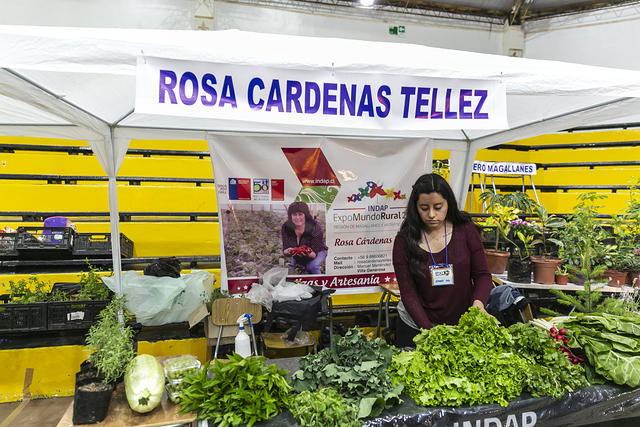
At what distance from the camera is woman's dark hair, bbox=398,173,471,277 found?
2.12m

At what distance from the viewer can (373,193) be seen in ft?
11.8

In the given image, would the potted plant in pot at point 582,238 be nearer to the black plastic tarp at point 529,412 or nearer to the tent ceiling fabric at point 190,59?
the tent ceiling fabric at point 190,59

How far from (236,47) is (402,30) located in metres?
7.64

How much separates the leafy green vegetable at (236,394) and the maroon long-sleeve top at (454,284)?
37.8 inches

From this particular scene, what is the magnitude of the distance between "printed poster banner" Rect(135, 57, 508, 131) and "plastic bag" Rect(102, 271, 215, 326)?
6.95ft

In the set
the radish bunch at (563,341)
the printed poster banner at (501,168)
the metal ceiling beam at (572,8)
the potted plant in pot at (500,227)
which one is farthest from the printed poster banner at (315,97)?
the metal ceiling beam at (572,8)

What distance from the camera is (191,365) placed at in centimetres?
172

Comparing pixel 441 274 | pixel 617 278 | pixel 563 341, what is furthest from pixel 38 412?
pixel 617 278

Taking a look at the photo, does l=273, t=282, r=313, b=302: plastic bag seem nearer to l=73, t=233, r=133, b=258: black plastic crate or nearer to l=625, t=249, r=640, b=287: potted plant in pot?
l=73, t=233, r=133, b=258: black plastic crate

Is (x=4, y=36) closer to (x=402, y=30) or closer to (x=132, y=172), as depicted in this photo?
(x=132, y=172)

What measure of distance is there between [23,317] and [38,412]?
816 mm

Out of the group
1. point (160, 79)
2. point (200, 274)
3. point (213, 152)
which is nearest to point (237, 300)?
point (200, 274)

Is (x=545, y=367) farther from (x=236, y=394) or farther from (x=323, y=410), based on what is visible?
(x=236, y=394)

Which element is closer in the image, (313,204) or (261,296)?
(261,296)
